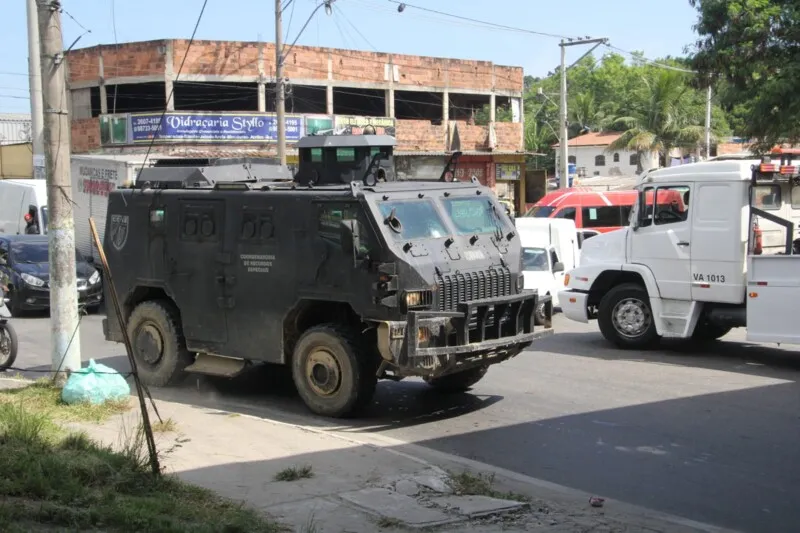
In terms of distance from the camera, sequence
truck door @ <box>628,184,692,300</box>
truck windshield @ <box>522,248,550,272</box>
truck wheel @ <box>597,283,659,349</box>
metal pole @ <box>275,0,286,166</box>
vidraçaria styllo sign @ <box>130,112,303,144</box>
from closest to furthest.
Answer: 1. truck door @ <box>628,184,692,300</box>
2. truck wheel @ <box>597,283,659,349</box>
3. truck windshield @ <box>522,248,550,272</box>
4. metal pole @ <box>275,0,286,166</box>
5. vidraçaria styllo sign @ <box>130,112,303,144</box>

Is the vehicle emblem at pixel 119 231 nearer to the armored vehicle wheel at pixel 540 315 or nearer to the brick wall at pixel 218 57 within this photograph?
the armored vehicle wheel at pixel 540 315

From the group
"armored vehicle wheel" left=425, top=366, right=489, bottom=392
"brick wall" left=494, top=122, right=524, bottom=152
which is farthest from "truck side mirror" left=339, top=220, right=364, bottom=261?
"brick wall" left=494, top=122, right=524, bottom=152

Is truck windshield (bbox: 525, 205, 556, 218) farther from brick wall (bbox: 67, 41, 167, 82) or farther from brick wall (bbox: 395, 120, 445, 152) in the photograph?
brick wall (bbox: 67, 41, 167, 82)

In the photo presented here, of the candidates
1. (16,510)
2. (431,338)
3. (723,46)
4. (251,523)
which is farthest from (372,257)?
(723,46)

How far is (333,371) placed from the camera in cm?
943

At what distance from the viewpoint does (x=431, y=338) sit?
8.95 meters

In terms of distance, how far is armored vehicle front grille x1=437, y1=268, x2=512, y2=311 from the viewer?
9.20 metres

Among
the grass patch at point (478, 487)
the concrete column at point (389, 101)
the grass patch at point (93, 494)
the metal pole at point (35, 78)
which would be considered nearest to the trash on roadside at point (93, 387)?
the grass patch at point (93, 494)

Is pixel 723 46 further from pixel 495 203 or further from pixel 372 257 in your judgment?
pixel 372 257

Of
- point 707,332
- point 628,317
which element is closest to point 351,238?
point 628,317

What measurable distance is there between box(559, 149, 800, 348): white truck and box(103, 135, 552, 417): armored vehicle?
320cm

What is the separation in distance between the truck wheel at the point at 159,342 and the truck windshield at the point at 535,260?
27.5ft

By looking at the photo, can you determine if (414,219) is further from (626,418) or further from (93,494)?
(93,494)

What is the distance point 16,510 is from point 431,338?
452cm
